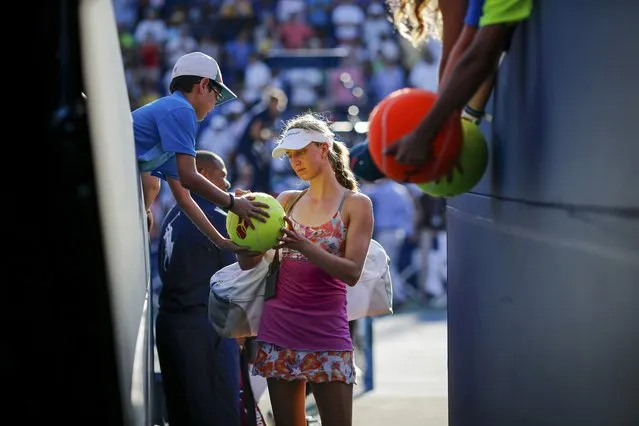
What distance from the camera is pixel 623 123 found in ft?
7.88

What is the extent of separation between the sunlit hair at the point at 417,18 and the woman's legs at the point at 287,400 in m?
1.88

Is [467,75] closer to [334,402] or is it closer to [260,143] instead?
[334,402]

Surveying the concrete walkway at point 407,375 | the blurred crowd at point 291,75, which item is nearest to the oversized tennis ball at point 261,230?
the concrete walkway at point 407,375

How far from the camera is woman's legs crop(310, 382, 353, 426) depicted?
536 centimetres

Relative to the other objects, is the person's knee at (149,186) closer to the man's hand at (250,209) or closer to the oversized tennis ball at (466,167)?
the man's hand at (250,209)

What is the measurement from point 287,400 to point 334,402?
0.79ft

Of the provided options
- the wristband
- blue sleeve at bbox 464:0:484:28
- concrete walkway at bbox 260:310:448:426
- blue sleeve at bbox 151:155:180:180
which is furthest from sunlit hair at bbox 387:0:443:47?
concrete walkway at bbox 260:310:448:426

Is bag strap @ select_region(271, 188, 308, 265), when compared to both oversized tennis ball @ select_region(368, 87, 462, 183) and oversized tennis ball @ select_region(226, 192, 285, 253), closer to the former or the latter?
oversized tennis ball @ select_region(226, 192, 285, 253)

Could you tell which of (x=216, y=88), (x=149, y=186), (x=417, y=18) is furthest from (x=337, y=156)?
(x=417, y=18)

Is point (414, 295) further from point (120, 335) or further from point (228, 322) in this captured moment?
point (120, 335)

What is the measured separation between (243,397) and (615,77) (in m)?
4.54

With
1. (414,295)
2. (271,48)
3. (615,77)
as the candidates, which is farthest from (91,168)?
(271,48)

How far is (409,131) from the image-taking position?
351cm

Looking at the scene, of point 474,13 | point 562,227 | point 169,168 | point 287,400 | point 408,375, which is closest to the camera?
point 562,227
